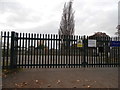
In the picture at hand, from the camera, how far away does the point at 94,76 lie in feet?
25.5

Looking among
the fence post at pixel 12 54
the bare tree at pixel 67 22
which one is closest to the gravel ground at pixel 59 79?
the fence post at pixel 12 54

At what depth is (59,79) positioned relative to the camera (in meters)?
7.11

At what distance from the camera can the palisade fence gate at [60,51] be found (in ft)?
27.4

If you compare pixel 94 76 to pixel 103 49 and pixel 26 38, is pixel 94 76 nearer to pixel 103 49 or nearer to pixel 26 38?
pixel 103 49

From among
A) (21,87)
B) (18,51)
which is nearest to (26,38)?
(18,51)

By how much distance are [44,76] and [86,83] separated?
1836 mm

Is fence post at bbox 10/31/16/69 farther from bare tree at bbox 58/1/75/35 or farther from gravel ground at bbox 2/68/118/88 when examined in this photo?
bare tree at bbox 58/1/75/35

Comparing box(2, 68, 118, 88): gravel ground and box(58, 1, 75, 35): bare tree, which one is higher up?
box(58, 1, 75, 35): bare tree

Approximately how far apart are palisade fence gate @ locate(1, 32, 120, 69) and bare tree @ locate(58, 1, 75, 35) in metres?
18.5

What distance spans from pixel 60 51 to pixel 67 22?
21.2 meters

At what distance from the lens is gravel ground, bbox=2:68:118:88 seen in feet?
21.0

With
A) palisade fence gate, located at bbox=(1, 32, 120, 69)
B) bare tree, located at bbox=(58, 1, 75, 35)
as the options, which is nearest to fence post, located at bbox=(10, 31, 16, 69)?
palisade fence gate, located at bbox=(1, 32, 120, 69)

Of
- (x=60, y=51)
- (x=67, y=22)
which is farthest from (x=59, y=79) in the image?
(x=67, y=22)

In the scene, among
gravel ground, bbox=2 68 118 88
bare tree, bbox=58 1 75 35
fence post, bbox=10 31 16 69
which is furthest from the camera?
bare tree, bbox=58 1 75 35
